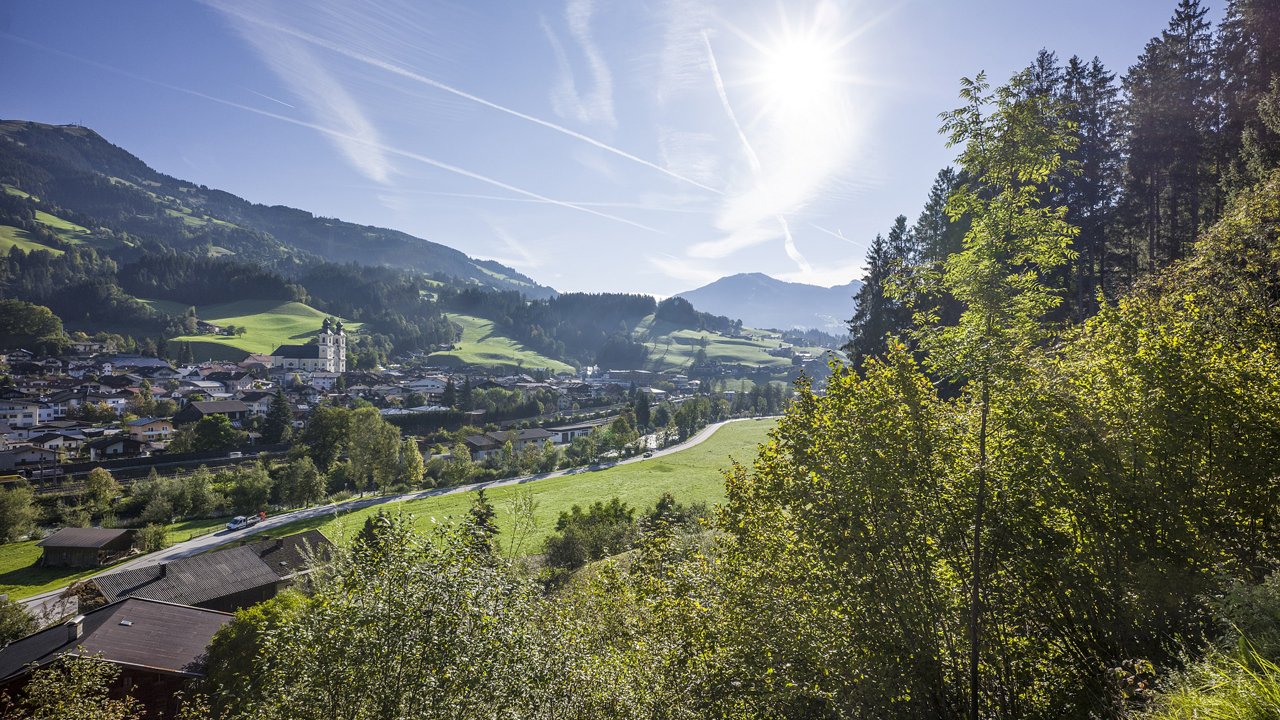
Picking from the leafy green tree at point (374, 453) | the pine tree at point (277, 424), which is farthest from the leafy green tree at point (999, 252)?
the pine tree at point (277, 424)

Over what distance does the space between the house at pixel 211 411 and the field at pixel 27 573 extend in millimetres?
41857

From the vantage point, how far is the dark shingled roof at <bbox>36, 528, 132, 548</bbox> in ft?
145

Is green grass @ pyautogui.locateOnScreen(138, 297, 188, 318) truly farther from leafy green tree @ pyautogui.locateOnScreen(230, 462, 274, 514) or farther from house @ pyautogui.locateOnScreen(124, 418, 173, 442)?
leafy green tree @ pyautogui.locateOnScreen(230, 462, 274, 514)

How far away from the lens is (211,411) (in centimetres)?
8912

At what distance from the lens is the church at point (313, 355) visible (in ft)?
494

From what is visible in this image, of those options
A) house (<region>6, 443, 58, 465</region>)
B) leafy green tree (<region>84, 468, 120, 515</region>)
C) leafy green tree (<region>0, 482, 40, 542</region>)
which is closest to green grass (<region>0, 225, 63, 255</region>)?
house (<region>6, 443, 58, 465</region>)

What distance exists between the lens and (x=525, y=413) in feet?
379

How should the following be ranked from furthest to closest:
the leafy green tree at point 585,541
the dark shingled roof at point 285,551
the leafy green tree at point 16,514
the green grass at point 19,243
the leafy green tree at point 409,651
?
the green grass at point 19,243
the leafy green tree at point 16,514
the dark shingled roof at point 285,551
the leafy green tree at point 585,541
the leafy green tree at point 409,651

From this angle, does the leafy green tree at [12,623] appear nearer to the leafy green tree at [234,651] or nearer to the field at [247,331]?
the leafy green tree at [234,651]

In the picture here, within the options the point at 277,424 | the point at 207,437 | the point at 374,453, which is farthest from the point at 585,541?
the point at 277,424

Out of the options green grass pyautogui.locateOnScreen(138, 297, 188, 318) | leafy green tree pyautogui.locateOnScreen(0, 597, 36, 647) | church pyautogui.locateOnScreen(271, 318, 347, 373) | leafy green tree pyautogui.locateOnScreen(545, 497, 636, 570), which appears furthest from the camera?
green grass pyautogui.locateOnScreen(138, 297, 188, 318)

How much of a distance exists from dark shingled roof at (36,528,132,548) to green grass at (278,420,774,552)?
1281cm

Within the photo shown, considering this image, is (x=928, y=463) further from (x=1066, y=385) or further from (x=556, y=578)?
(x=556, y=578)

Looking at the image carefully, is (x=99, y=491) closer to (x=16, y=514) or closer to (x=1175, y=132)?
(x=16, y=514)
